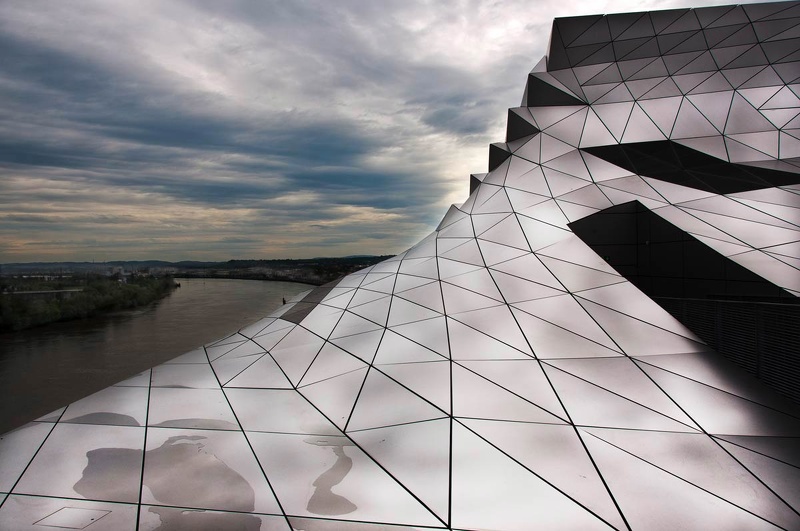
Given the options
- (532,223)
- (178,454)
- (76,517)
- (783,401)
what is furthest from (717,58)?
Result: (76,517)

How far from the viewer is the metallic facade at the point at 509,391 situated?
635cm

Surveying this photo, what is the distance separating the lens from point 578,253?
44.8ft

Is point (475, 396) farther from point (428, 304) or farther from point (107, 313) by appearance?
point (107, 313)

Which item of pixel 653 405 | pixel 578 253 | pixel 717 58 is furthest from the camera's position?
pixel 717 58

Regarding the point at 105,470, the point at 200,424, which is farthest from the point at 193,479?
the point at 200,424

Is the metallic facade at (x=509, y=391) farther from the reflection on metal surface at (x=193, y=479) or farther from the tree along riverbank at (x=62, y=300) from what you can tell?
the tree along riverbank at (x=62, y=300)

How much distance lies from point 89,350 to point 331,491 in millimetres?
47575

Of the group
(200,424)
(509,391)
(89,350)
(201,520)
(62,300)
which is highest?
(509,391)

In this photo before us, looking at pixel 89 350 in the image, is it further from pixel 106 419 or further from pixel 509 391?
pixel 509 391

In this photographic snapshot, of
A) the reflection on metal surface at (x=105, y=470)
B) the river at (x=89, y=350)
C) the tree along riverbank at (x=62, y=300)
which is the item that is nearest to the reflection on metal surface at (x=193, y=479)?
the reflection on metal surface at (x=105, y=470)

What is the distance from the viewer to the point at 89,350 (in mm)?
40875

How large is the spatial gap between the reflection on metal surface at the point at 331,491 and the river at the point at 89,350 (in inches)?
1071

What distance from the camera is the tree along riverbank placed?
5212 cm

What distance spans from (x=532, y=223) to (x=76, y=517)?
15236mm
